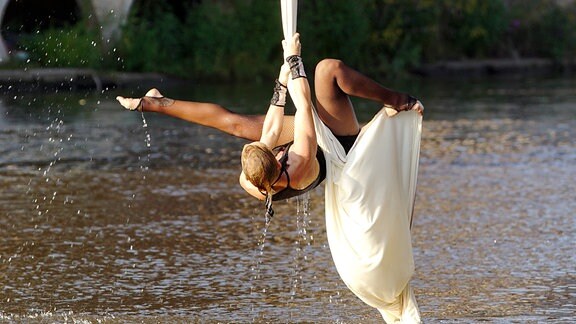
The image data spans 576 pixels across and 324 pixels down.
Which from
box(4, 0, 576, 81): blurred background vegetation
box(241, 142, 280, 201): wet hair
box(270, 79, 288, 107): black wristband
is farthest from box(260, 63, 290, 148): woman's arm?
box(4, 0, 576, 81): blurred background vegetation

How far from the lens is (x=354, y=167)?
7.17 metres

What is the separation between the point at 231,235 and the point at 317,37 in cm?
2783

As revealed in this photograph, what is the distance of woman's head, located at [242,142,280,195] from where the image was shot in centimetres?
680

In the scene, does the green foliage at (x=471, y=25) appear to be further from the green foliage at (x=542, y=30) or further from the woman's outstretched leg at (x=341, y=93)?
the woman's outstretched leg at (x=341, y=93)

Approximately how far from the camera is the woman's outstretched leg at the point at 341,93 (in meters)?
7.06

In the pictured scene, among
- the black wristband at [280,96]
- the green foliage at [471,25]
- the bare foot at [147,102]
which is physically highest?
the black wristband at [280,96]

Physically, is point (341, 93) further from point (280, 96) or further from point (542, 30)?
point (542, 30)

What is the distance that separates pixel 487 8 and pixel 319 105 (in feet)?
115

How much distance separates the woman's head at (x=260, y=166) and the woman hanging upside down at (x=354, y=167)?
0.09 metres

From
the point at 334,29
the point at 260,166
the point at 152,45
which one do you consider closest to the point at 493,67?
the point at 334,29

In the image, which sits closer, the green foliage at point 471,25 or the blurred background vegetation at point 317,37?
the blurred background vegetation at point 317,37

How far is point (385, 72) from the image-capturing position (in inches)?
1512

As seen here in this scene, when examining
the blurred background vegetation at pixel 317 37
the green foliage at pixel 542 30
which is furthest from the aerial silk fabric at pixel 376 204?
the green foliage at pixel 542 30

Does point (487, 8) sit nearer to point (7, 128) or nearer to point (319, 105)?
point (7, 128)
